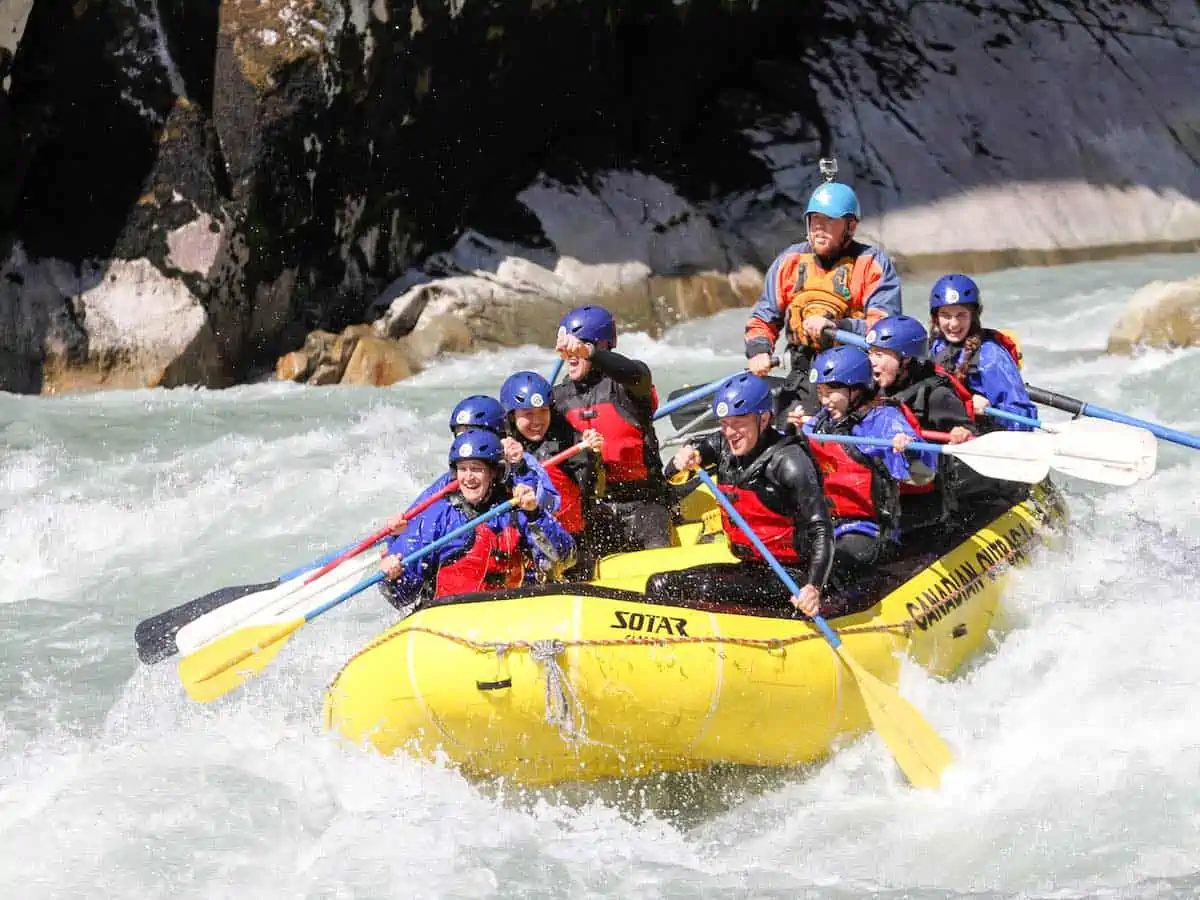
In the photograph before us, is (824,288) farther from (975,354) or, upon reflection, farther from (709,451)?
(709,451)

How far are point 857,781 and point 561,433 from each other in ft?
5.76

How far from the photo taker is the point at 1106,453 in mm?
6012

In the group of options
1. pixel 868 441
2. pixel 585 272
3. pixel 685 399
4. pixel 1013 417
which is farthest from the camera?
pixel 585 272

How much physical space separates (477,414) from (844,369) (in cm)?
144

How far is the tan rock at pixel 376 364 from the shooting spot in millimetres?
11703

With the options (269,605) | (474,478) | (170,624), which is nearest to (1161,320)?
(474,478)

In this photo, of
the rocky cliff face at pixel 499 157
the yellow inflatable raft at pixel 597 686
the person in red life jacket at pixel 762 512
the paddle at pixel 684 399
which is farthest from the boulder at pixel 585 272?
the yellow inflatable raft at pixel 597 686

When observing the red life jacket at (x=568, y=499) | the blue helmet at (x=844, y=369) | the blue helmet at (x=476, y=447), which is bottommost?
the red life jacket at (x=568, y=499)

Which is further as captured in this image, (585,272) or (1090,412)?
(585,272)

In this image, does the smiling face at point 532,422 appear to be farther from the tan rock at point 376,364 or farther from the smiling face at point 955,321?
the tan rock at point 376,364

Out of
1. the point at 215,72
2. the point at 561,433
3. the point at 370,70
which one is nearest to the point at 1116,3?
the point at 370,70

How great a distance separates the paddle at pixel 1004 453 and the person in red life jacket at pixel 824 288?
0.90 m

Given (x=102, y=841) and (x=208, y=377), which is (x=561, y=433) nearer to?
(x=102, y=841)

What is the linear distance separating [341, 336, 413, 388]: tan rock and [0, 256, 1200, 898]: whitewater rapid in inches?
133
